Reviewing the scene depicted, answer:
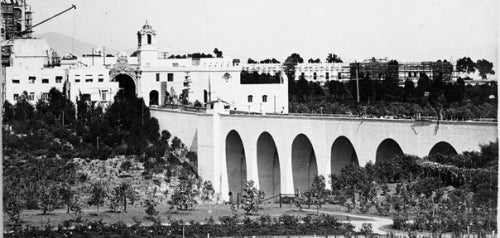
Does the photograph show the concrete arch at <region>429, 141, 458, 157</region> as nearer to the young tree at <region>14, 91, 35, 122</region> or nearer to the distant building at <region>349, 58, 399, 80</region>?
the young tree at <region>14, 91, 35, 122</region>

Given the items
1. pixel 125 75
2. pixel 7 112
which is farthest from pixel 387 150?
pixel 125 75

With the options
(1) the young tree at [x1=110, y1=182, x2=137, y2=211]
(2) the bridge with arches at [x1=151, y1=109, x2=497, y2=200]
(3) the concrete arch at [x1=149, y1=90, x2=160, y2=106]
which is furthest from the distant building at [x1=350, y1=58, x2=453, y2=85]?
(1) the young tree at [x1=110, y1=182, x2=137, y2=211]

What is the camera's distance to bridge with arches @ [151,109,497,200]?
24125mm

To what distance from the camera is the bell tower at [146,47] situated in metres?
41.8

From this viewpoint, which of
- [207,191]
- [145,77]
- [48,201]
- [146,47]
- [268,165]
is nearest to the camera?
[48,201]

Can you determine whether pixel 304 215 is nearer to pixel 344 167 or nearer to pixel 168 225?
pixel 168 225

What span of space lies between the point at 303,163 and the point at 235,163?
425 cm

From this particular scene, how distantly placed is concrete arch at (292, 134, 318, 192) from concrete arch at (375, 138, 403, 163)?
4.10 metres

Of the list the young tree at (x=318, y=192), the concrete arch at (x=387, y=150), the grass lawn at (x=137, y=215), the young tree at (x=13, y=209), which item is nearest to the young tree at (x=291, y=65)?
the young tree at (x=318, y=192)

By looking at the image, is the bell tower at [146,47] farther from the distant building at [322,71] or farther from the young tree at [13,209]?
the young tree at [13,209]

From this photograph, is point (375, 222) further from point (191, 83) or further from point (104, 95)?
point (191, 83)

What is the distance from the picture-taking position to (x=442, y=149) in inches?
948

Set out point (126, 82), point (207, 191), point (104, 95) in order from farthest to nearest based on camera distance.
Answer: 1. point (126, 82)
2. point (104, 95)
3. point (207, 191)

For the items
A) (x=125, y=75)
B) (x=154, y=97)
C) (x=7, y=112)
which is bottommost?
(x=7, y=112)
